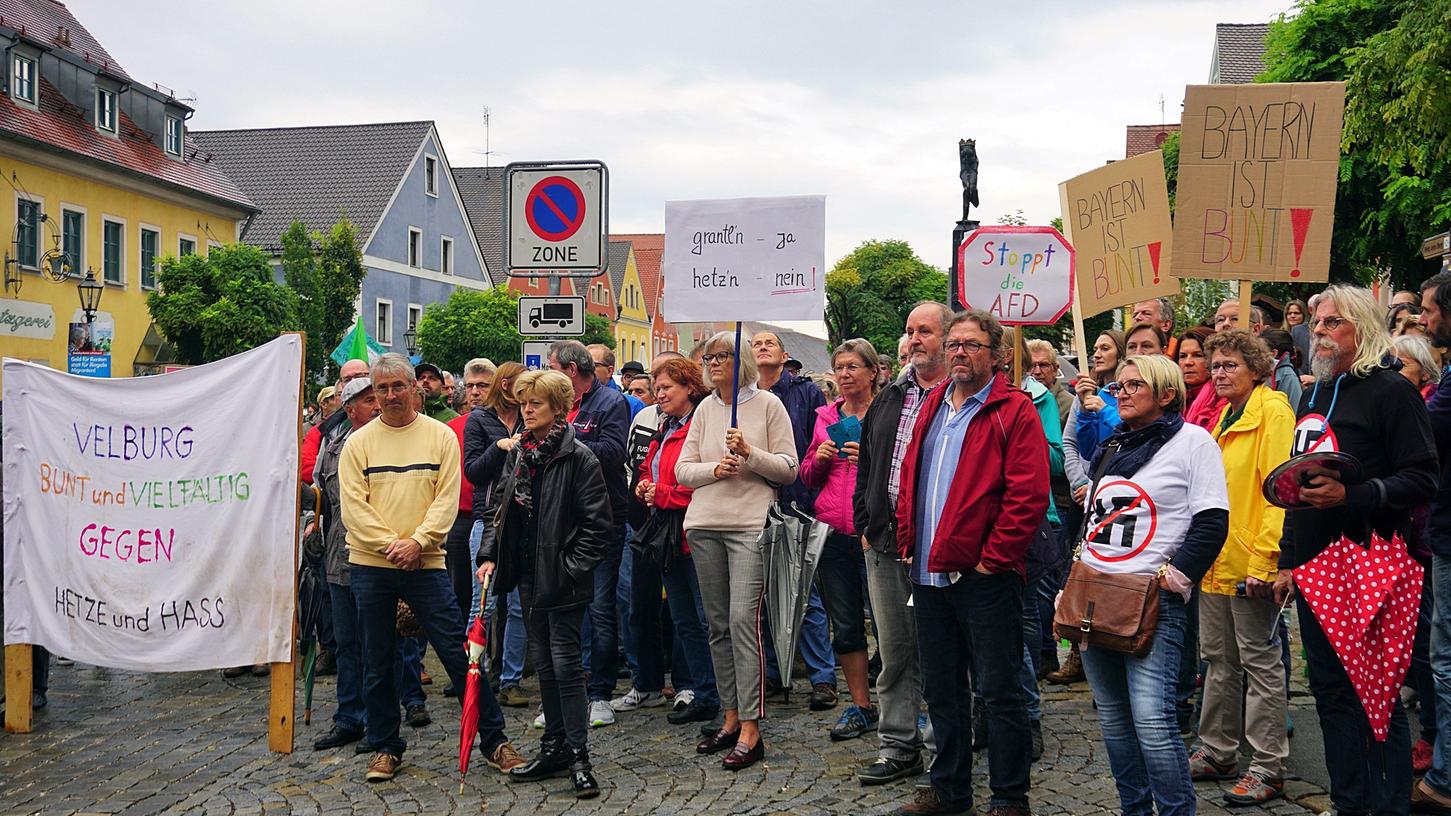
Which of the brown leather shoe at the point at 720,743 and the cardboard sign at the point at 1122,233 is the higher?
the cardboard sign at the point at 1122,233

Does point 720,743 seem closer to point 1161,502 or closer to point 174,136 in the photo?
point 1161,502

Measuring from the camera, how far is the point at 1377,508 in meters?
4.73

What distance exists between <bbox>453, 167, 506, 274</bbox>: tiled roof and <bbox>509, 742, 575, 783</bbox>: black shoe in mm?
64866

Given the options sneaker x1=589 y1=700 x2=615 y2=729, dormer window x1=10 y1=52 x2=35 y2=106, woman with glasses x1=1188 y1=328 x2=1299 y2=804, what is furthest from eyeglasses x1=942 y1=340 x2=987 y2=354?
dormer window x1=10 y1=52 x2=35 y2=106

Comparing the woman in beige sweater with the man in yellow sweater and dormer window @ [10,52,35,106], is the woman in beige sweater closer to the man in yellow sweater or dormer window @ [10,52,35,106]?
the man in yellow sweater

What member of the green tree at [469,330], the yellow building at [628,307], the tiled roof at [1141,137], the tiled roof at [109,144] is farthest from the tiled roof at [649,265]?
the tiled roof at [109,144]

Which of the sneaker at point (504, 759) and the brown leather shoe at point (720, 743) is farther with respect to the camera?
the brown leather shoe at point (720, 743)

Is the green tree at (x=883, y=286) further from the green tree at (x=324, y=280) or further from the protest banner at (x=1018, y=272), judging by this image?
the protest banner at (x=1018, y=272)

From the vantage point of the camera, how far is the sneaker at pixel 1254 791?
18.2 feet

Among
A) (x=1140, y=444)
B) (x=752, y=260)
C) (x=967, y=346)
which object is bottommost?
(x=1140, y=444)

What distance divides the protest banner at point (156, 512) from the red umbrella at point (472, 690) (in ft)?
3.75

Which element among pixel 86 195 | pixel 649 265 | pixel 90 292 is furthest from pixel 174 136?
pixel 649 265

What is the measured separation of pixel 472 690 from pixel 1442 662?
4.04 meters

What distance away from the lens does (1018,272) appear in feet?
27.9
